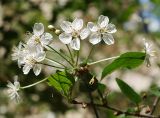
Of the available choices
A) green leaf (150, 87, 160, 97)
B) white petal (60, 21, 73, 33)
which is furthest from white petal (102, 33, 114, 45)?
green leaf (150, 87, 160, 97)

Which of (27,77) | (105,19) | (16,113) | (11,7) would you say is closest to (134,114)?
(105,19)

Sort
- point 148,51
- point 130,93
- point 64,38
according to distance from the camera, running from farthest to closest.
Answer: point 130,93
point 148,51
point 64,38

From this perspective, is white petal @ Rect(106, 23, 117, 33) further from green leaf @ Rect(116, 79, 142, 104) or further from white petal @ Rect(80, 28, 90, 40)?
green leaf @ Rect(116, 79, 142, 104)

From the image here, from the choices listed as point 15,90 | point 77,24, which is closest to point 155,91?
point 77,24

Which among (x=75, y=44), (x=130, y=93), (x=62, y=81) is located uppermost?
(x=75, y=44)

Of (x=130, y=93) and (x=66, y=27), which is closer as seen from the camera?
(x=66, y=27)

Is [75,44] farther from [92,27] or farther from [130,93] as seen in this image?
[130,93]
